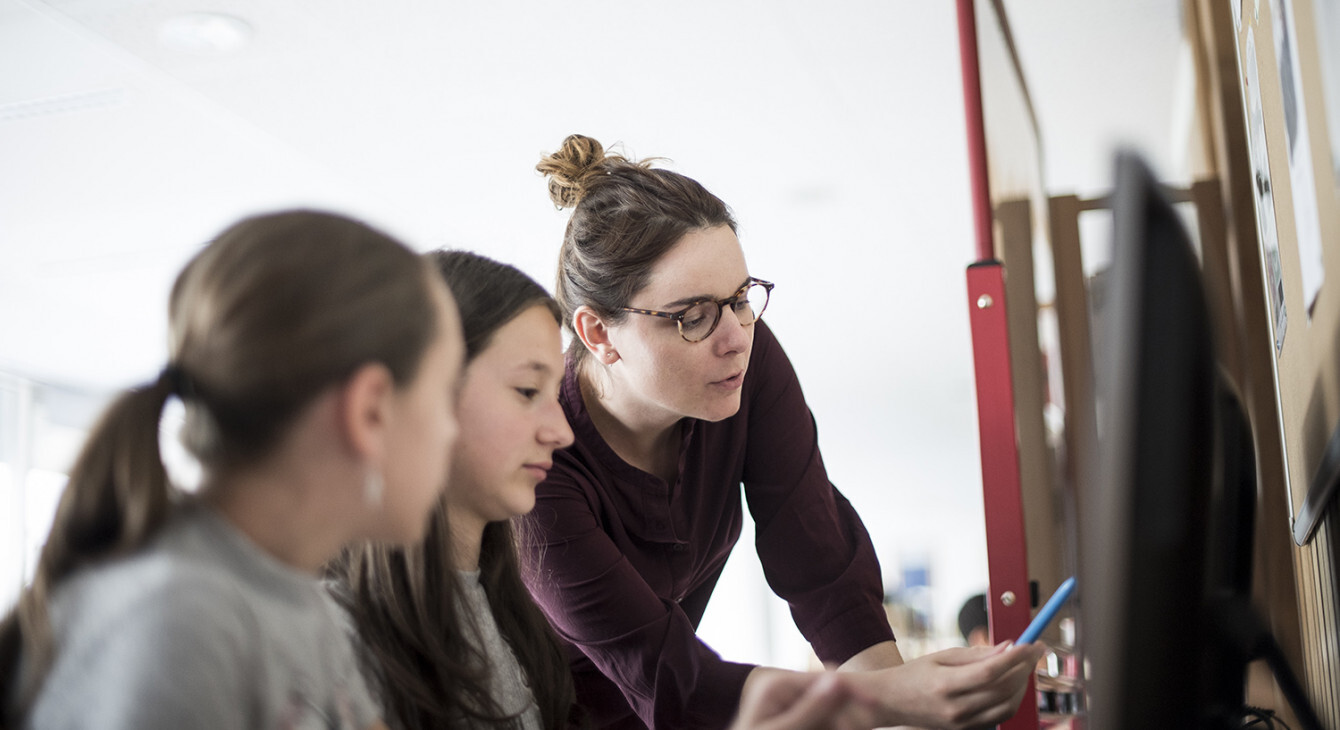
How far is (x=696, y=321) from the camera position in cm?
126

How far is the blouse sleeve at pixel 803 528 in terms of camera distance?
1276 mm

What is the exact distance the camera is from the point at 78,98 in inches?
120

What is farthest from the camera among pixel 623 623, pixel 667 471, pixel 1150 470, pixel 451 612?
pixel 667 471

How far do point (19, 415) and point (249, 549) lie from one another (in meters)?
5.89

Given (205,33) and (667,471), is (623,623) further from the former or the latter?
(205,33)

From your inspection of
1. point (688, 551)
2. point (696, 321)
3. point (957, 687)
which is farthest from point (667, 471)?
point (957, 687)

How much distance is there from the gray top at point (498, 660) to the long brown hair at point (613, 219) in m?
0.39

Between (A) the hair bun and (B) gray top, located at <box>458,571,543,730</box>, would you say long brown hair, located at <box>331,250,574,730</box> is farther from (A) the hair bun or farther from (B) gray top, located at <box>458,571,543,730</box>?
(A) the hair bun

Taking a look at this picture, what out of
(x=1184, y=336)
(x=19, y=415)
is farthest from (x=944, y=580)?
(x=1184, y=336)

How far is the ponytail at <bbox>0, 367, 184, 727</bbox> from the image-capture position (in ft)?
1.85

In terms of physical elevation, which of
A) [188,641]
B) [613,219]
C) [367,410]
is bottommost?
[188,641]

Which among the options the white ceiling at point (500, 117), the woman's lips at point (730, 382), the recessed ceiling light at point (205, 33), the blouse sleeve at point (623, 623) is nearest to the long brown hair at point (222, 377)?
the blouse sleeve at point (623, 623)

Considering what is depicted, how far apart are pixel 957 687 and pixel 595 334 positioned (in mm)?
633

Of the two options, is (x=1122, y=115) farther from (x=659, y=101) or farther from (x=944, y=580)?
(x=944, y=580)
